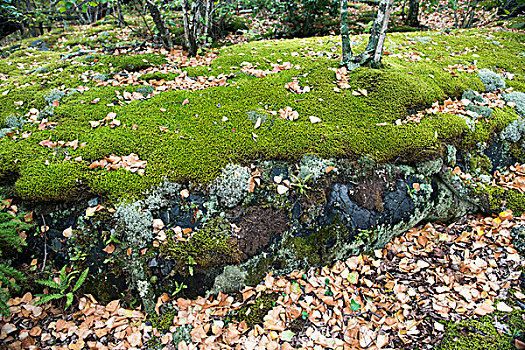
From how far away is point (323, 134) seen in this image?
423 cm

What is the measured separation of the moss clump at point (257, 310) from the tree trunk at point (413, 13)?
11088mm

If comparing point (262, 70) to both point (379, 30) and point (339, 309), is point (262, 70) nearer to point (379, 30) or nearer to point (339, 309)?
point (379, 30)

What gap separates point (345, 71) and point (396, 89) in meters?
0.97

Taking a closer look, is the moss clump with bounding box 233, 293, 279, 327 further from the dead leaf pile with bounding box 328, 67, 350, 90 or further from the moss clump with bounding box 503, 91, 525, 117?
the moss clump with bounding box 503, 91, 525, 117

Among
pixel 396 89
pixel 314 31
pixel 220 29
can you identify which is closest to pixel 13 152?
pixel 396 89

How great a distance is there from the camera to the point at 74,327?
10.5ft

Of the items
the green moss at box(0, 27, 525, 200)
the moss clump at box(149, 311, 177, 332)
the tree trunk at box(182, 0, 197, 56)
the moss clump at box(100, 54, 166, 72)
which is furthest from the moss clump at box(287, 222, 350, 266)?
the tree trunk at box(182, 0, 197, 56)

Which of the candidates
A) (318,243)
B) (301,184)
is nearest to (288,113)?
(301,184)

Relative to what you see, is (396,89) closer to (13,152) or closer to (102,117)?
(102,117)

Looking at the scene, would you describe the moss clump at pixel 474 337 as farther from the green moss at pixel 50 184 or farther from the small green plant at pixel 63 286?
the green moss at pixel 50 184

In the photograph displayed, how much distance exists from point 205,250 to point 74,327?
1.61m

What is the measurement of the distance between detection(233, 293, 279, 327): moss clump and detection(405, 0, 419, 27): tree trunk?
1109cm

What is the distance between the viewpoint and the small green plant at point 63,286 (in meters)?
3.15

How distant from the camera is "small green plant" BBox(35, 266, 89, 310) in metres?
3.15
